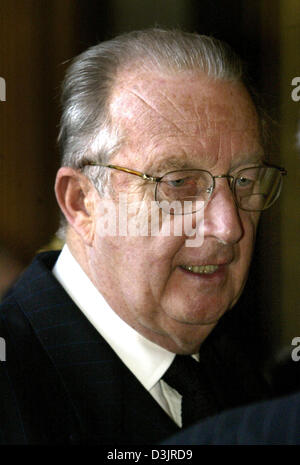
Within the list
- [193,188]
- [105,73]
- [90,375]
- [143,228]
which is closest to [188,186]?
[193,188]

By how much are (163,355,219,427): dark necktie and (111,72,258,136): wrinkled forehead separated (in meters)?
0.44

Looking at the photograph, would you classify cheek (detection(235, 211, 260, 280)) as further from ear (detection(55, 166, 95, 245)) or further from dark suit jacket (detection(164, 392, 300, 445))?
dark suit jacket (detection(164, 392, 300, 445))

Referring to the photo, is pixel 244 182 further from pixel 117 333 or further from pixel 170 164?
pixel 117 333

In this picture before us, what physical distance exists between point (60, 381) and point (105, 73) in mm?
553

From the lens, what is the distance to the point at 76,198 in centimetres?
112

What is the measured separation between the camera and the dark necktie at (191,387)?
110 cm

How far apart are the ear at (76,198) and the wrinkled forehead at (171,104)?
0.43 ft

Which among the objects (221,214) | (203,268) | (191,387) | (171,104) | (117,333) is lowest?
(191,387)

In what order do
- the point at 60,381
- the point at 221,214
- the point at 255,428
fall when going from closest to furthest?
the point at 255,428 → the point at 60,381 → the point at 221,214

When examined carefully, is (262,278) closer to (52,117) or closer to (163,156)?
(163,156)

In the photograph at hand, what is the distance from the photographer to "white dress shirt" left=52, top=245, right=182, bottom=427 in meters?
1.10

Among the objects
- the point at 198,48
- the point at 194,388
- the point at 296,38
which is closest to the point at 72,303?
the point at 194,388

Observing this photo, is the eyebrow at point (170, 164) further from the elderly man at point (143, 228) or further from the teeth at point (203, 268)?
the teeth at point (203, 268)

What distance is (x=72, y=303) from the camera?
110 cm
